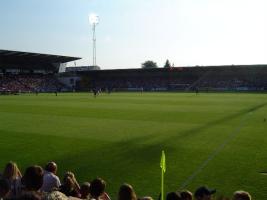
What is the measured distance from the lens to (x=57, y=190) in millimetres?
7410

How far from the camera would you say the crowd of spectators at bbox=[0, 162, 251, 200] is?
582 cm

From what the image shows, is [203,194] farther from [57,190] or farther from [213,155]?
[213,155]

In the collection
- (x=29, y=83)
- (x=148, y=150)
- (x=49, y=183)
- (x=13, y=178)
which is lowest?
(x=148, y=150)

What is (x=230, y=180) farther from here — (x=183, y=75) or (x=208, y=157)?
(x=183, y=75)

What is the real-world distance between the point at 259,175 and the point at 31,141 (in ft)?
35.7

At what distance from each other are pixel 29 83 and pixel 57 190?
10548 cm

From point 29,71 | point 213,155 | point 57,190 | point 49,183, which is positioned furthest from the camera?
point 29,71

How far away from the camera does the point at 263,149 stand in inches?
675

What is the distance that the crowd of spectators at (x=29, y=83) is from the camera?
10191 cm

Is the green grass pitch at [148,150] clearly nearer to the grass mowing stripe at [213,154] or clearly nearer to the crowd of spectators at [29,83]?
the grass mowing stripe at [213,154]

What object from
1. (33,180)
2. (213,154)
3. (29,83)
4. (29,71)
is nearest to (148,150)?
(213,154)

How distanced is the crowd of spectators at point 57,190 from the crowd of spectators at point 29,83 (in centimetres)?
9223

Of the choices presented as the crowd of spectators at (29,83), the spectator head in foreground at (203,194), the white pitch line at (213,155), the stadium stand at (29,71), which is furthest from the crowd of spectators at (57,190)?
the crowd of spectators at (29,83)

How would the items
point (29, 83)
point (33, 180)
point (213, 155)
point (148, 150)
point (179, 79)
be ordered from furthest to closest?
point (179, 79), point (29, 83), point (148, 150), point (213, 155), point (33, 180)
